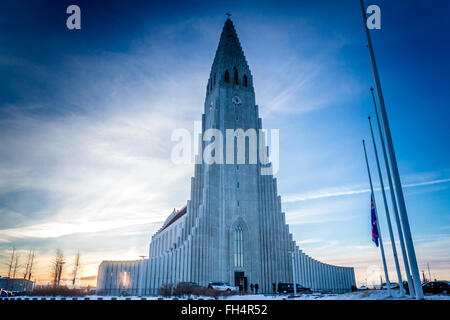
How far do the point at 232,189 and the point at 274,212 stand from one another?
25.0 feet

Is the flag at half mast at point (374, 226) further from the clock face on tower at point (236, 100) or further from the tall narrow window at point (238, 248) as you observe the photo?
the clock face on tower at point (236, 100)

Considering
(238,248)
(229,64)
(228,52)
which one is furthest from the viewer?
(228,52)

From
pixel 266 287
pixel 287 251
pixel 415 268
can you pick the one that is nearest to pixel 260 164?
pixel 287 251

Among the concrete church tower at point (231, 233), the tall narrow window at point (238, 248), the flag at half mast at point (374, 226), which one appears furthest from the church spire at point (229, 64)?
the flag at half mast at point (374, 226)

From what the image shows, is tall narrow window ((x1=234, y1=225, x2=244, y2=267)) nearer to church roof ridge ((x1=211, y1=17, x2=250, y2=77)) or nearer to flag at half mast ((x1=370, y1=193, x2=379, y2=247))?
flag at half mast ((x1=370, y1=193, x2=379, y2=247))

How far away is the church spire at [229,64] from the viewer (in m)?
58.7

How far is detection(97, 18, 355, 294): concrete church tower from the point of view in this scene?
4675 centimetres

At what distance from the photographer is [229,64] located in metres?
59.7

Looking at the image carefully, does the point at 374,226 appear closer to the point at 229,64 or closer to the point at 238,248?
the point at 238,248

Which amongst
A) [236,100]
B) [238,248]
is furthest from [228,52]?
[238,248]

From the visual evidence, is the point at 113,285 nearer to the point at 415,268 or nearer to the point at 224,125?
the point at 224,125

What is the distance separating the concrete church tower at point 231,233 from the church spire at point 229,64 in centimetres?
40

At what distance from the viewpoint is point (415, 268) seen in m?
14.8

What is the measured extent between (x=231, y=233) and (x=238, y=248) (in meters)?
2.57
